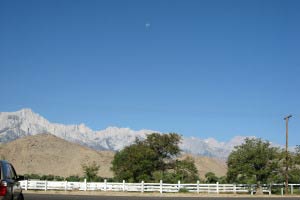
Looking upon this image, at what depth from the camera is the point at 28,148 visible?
159125mm

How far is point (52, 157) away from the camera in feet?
513

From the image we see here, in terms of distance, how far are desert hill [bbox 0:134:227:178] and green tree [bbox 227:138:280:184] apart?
87.6 metres

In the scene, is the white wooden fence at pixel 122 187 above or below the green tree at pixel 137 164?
below

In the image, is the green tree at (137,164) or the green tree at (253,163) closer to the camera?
the green tree at (253,163)

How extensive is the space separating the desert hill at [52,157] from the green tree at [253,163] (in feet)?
287

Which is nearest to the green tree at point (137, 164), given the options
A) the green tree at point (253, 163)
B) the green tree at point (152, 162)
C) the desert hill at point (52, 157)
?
the green tree at point (152, 162)

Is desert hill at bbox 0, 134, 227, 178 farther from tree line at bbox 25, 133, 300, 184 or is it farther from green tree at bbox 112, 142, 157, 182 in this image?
green tree at bbox 112, 142, 157, 182

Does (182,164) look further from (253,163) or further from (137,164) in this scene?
(253,163)

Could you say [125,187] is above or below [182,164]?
below

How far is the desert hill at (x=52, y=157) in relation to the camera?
14438cm

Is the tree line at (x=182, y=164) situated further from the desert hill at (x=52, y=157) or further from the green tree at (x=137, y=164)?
the desert hill at (x=52, y=157)

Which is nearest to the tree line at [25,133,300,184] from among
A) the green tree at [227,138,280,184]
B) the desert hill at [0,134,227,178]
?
the green tree at [227,138,280,184]

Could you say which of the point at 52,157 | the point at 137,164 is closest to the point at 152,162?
the point at 137,164

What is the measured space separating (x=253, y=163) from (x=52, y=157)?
368ft
